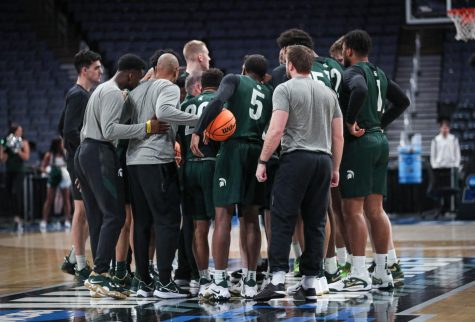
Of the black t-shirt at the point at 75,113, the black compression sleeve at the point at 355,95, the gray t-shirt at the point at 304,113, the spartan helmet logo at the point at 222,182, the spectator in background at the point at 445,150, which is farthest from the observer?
the spectator in background at the point at 445,150

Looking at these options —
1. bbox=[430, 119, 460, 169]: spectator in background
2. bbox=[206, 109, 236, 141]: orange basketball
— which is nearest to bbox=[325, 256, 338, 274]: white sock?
bbox=[206, 109, 236, 141]: orange basketball

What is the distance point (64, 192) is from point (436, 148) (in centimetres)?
669

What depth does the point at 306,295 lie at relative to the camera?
21.1 feet

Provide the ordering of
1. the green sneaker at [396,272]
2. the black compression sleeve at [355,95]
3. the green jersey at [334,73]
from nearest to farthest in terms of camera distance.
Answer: the black compression sleeve at [355,95] → the green jersey at [334,73] → the green sneaker at [396,272]

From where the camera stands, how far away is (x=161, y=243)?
269 inches

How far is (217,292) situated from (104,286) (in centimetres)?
91

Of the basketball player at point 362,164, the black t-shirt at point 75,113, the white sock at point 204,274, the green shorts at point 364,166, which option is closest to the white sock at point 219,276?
the white sock at point 204,274

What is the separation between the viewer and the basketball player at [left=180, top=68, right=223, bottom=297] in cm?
692

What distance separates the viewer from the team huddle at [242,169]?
647 centimetres

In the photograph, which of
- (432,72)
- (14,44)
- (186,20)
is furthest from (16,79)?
(432,72)

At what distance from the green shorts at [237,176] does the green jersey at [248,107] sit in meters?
0.08

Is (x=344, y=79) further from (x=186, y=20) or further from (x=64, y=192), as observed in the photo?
(x=186, y=20)

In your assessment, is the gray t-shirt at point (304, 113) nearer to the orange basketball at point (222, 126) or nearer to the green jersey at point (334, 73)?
the orange basketball at point (222, 126)

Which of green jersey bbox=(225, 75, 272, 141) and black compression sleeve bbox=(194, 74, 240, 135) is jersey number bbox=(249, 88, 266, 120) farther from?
black compression sleeve bbox=(194, 74, 240, 135)
